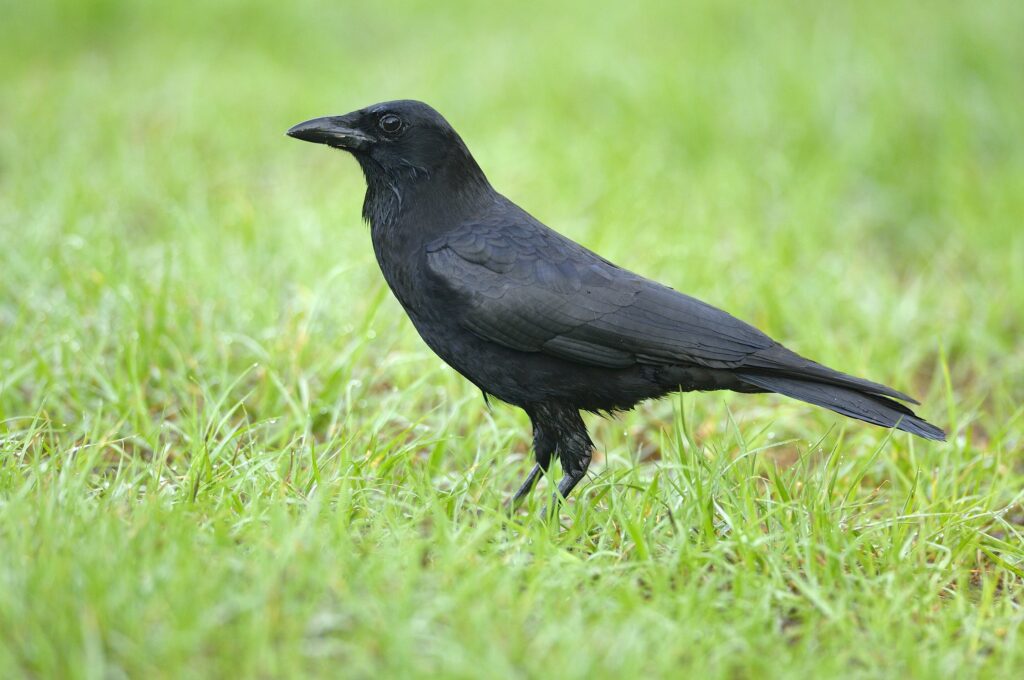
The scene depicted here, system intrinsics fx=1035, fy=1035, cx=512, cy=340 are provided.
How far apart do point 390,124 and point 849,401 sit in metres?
1.77

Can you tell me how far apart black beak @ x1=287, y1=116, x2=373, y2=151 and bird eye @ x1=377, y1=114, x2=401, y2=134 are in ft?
0.21

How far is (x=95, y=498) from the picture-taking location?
285 centimetres

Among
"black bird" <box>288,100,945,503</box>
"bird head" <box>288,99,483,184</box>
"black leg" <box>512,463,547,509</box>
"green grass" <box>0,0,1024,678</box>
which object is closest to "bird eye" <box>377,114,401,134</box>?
"bird head" <box>288,99,483,184</box>

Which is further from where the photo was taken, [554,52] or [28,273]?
[554,52]

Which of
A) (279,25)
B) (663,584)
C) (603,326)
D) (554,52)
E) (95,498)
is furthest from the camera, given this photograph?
(279,25)

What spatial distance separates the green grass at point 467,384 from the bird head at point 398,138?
84 centimetres

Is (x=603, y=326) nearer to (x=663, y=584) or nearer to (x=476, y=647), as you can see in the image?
(x=663, y=584)

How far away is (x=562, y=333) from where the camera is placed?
3277 mm

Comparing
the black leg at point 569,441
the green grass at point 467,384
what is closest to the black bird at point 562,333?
the black leg at point 569,441

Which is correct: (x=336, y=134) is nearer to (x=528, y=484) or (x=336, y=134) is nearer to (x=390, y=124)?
(x=390, y=124)

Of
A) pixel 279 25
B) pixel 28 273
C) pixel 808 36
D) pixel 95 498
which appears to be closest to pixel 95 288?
pixel 28 273

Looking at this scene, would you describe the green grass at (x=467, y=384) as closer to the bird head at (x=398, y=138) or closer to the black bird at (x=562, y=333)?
the black bird at (x=562, y=333)

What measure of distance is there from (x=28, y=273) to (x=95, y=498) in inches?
Answer: 83.2

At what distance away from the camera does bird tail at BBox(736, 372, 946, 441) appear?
3168 millimetres
